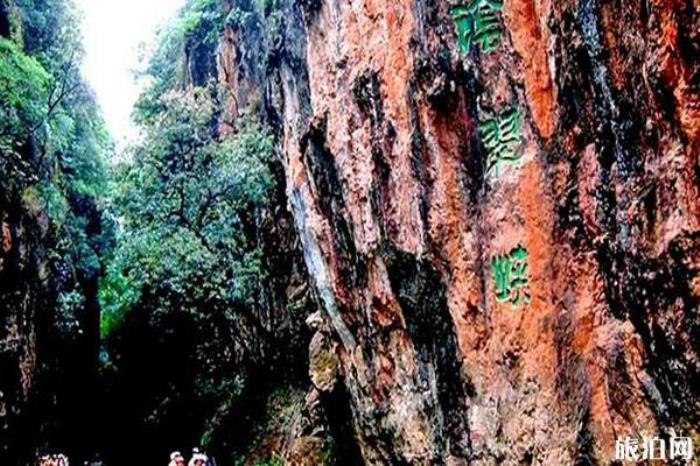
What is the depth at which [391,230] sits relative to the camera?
8039 millimetres

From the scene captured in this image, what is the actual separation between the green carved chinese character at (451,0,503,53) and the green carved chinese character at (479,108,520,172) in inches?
25.5

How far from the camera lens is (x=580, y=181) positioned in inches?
233

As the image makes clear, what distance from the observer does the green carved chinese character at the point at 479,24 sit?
6.69 m

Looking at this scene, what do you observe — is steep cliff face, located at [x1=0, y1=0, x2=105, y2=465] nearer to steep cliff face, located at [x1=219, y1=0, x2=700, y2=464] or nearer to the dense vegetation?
the dense vegetation

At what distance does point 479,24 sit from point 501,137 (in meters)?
1.08

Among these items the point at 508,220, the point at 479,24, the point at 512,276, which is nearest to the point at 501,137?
the point at 508,220

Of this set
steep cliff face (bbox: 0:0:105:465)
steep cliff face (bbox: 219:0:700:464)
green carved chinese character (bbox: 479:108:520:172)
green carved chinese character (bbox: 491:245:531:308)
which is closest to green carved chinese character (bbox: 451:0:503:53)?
steep cliff face (bbox: 219:0:700:464)

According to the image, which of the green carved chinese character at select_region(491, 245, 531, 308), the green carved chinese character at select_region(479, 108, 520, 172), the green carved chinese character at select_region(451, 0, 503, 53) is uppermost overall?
the green carved chinese character at select_region(451, 0, 503, 53)

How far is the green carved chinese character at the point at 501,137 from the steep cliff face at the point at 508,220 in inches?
0.5

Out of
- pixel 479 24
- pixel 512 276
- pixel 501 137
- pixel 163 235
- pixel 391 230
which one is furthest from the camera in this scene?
pixel 163 235

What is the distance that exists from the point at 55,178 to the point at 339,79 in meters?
11.5

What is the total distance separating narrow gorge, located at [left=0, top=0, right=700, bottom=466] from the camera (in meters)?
5.15

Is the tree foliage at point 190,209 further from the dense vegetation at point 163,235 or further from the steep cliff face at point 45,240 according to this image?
the steep cliff face at point 45,240

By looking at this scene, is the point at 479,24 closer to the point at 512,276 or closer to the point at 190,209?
the point at 512,276
